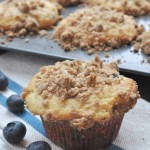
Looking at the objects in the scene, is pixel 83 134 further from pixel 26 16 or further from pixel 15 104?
pixel 26 16

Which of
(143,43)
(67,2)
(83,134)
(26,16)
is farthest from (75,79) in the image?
(67,2)

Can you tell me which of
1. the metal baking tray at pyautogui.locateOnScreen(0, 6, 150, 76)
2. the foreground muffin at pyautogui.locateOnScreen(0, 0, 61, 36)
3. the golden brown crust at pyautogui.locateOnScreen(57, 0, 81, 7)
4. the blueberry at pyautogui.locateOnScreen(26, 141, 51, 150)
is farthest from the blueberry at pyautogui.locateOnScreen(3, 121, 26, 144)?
the golden brown crust at pyautogui.locateOnScreen(57, 0, 81, 7)

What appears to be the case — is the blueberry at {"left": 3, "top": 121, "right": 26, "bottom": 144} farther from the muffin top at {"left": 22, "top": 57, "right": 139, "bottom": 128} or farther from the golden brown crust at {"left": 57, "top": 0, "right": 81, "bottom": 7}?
the golden brown crust at {"left": 57, "top": 0, "right": 81, "bottom": 7}

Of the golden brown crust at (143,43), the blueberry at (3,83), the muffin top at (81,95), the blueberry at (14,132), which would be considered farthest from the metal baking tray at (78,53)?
the blueberry at (14,132)

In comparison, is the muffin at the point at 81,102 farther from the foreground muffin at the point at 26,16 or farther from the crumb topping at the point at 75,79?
the foreground muffin at the point at 26,16

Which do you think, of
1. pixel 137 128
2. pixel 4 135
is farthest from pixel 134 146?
pixel 4 135

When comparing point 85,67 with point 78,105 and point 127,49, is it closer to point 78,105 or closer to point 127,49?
point 78,105
